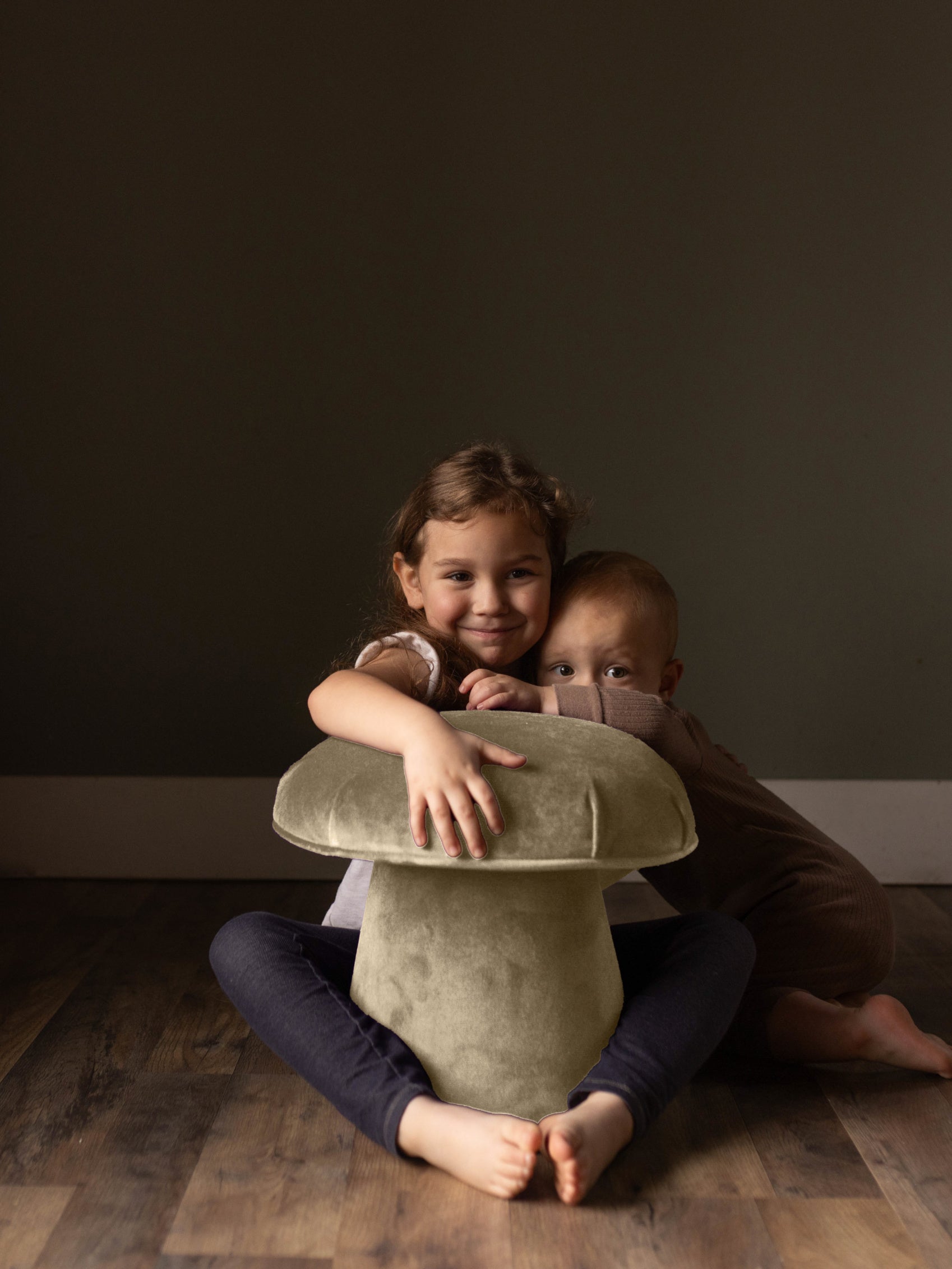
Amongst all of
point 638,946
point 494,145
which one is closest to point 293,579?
point 494,145

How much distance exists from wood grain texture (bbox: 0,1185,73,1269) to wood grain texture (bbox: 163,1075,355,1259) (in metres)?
0.10

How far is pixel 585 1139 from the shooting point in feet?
2.79

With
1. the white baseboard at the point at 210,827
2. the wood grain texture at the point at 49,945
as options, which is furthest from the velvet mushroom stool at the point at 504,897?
the white baseboard at the point at 210,827

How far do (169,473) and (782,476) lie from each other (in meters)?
1.03

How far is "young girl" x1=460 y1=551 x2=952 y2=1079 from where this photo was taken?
44.0 inches

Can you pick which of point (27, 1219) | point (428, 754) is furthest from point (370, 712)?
point (27, 1219)

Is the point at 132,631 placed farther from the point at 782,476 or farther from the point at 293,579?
the point at 782,476

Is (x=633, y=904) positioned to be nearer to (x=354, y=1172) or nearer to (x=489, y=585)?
(x=489, y=585)

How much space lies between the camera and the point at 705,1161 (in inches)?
37.0

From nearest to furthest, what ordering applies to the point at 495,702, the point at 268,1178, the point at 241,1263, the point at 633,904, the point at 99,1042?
1. the point at 241,1263
2. the point at 268,1178
3. the point at 495,702
4. the point at 99,1042
5. the point at 633,904

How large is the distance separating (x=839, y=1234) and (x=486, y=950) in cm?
35

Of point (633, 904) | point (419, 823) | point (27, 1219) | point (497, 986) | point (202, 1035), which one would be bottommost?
point (633, 904)

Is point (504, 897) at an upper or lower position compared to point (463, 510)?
lower

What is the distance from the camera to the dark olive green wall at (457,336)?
172cm
